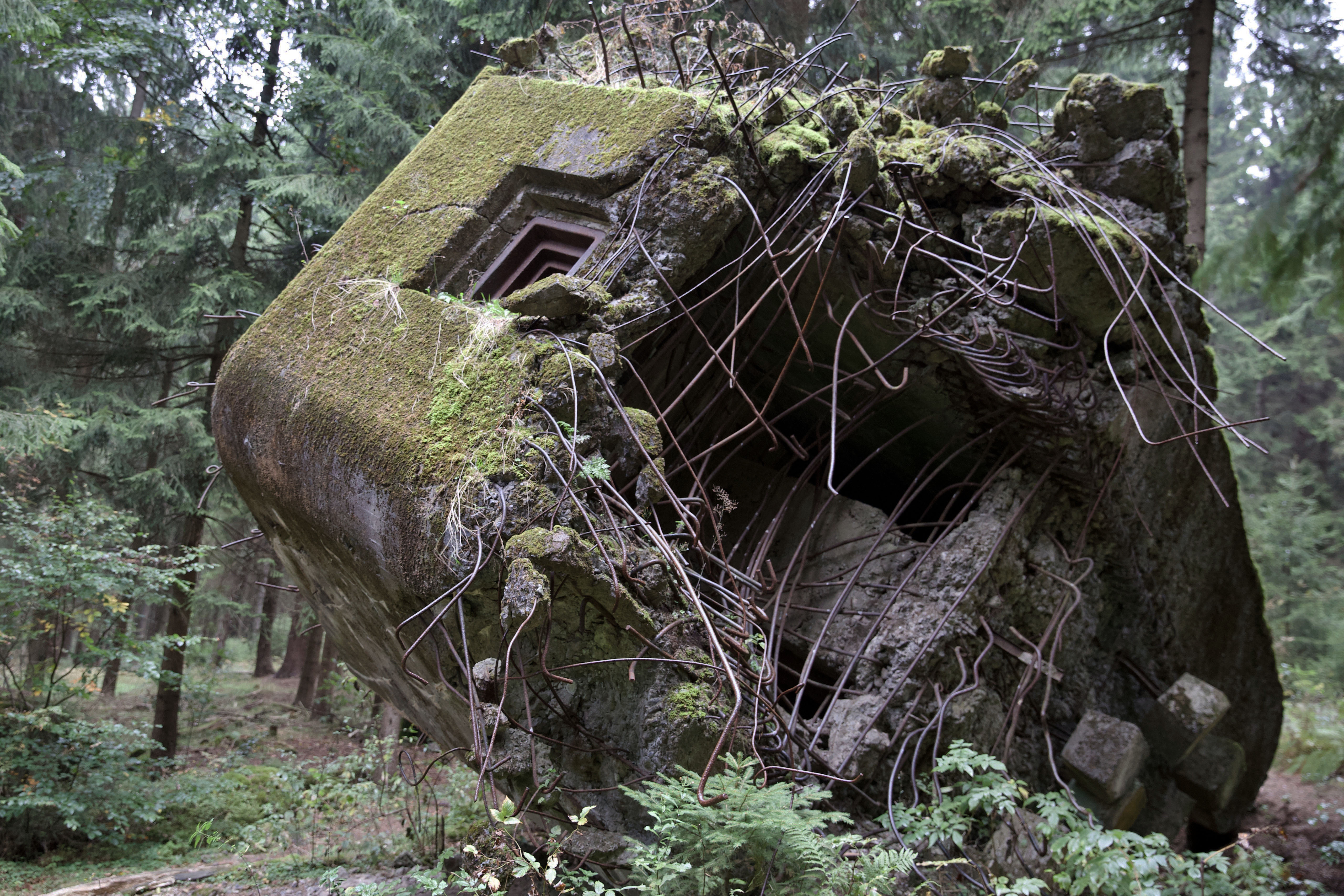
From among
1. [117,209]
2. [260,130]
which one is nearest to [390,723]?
[117,209]

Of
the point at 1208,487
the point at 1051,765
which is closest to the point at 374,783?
the point at 1051,765

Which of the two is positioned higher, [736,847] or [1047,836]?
[736,847]

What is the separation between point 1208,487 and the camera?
5.64m

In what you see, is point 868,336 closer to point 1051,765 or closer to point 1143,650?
point 1051,765

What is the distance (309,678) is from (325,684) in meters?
0.84

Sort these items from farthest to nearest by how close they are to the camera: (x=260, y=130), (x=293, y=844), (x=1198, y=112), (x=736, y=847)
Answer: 1. (x=260, y=130)
2. (x=1198, y=112)
3. (x=293, y=844)
4. (x=736, y=847)

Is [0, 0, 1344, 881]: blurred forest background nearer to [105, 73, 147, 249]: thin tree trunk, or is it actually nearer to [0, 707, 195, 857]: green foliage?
[105, 73, 147, 249]: thin tree trunk

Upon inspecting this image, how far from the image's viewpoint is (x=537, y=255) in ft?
13.5

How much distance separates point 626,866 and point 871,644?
2.04 m

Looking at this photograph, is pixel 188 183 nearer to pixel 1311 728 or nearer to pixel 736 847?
pixel 736 847

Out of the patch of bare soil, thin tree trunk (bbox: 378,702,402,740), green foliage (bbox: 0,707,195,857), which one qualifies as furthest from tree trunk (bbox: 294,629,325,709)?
the patch of bare soil

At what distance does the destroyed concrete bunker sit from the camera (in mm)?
3078

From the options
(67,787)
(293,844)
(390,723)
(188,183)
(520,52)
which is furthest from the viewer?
(188,183)

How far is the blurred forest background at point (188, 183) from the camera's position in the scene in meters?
7.66
